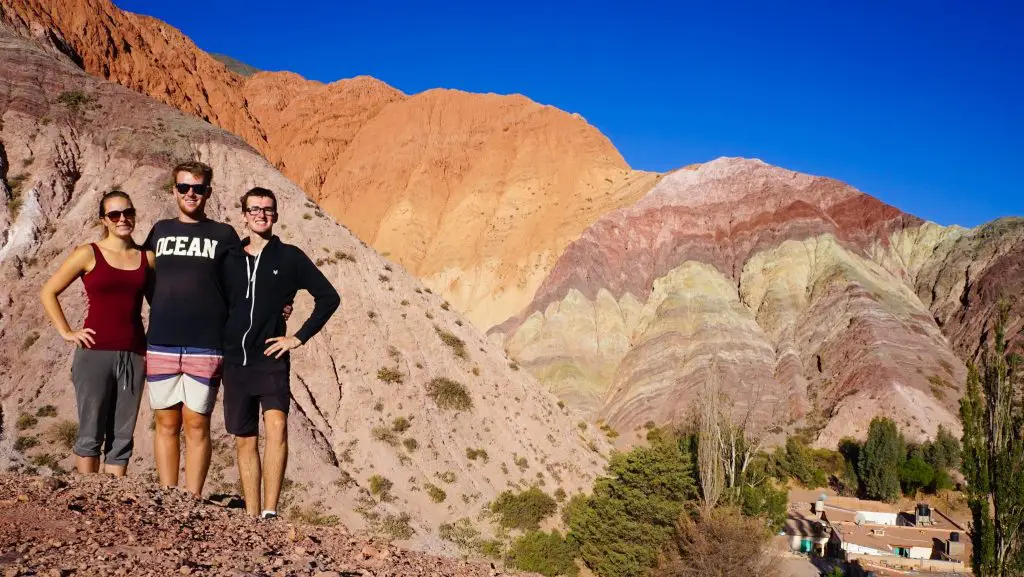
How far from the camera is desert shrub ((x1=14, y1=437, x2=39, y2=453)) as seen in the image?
16625 mm

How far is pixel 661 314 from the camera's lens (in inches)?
2215

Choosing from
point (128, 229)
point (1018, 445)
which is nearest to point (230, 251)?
point (128, 229)

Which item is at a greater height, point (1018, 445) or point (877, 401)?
point (877, 401)

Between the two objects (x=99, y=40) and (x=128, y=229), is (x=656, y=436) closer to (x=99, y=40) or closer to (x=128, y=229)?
(x=128, y=229)

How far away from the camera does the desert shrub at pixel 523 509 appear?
823 inches

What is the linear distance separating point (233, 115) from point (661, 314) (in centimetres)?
5548

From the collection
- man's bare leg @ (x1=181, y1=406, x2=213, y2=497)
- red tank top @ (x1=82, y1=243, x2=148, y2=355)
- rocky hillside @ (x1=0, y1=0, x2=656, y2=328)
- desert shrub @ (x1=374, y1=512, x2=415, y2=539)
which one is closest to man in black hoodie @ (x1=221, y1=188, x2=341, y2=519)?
man's bare leg @ (x1=181, y1=406, x2=213, y2=497)

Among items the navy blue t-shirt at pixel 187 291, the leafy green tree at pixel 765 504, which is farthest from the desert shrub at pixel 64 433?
the leafy green tree at pixel 765 504

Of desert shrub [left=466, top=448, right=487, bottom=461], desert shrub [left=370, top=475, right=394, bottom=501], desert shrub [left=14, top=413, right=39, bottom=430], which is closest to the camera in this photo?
desert shrub [left=14, top=413, right=39, bottom=430]

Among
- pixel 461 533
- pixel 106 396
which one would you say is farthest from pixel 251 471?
pixel 461 533

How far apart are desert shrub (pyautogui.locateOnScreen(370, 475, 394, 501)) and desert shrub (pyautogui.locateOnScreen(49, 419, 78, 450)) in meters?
7.51

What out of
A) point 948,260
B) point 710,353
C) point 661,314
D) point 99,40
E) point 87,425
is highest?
point 99,40

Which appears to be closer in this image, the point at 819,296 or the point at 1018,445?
the point at 1018,445

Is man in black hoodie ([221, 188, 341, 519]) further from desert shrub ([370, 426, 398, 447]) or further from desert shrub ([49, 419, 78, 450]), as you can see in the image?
desert shrub ([370, 426, 398, 447])
